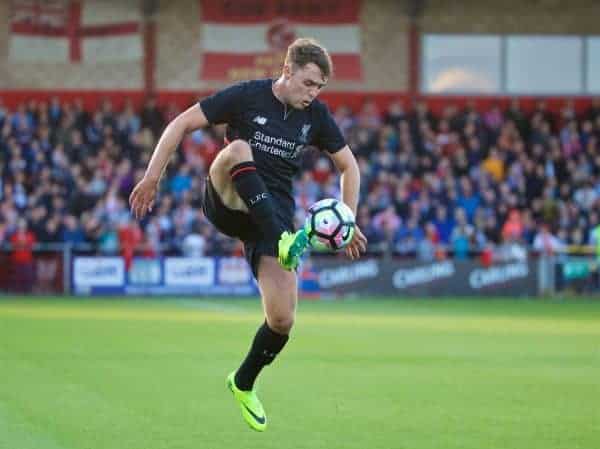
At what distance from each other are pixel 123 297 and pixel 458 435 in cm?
1737

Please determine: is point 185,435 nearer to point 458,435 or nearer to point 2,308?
point 458,435

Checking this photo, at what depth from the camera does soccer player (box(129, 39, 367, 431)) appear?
27.2 feet

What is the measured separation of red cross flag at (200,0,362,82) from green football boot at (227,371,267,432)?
23793mm

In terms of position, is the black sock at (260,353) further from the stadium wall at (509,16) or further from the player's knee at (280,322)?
the stadium wall at (509,16)

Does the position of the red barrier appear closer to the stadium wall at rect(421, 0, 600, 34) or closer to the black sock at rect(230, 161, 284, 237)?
the stadium wall at rect(421, 0, 600, 34)

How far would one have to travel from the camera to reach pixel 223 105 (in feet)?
27.8

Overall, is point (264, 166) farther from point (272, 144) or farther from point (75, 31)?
point (75, 31)

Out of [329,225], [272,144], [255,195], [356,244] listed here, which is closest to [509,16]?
[272,144]

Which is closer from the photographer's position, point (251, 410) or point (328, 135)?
point (251, 410)

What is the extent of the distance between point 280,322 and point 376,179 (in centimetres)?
2018

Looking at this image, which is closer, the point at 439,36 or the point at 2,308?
the point at 2,308

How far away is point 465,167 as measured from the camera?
2930 cm

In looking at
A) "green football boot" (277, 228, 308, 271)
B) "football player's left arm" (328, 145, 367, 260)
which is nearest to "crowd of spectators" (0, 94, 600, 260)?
"football player's left arm" (328, 145, 367, 260)

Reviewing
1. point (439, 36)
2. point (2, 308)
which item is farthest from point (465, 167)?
point (2, 308)
